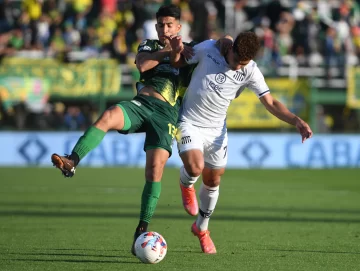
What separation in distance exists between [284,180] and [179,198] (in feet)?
16.0

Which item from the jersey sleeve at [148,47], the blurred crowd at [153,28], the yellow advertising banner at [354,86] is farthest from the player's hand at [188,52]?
the yellow advertising banner at [354,86]

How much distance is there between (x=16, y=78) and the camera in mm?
21562

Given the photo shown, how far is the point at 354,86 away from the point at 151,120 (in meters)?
15.8

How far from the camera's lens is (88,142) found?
729cm

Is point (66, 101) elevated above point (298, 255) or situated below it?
below

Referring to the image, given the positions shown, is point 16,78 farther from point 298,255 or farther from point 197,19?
point 298,255

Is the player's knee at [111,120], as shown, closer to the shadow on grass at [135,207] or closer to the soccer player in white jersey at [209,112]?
the soccer player in white jersey at [209,112]

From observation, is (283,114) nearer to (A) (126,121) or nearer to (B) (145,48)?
(B) (145,48)

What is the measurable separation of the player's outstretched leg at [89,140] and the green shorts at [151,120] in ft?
0.48

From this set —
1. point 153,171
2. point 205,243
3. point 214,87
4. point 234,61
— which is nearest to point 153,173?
point 153,171

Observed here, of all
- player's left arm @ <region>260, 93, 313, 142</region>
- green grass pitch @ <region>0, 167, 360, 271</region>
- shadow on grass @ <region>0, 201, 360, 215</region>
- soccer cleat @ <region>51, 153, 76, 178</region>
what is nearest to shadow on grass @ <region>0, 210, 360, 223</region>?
green grass pitch @ <region>0, 167, 360, 271</region>

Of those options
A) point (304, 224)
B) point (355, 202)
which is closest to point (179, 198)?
point (355, 202)

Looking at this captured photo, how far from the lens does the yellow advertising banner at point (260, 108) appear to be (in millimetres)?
22547

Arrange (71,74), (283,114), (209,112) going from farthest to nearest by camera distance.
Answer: (71,74) → (209,112) → (283,114)
